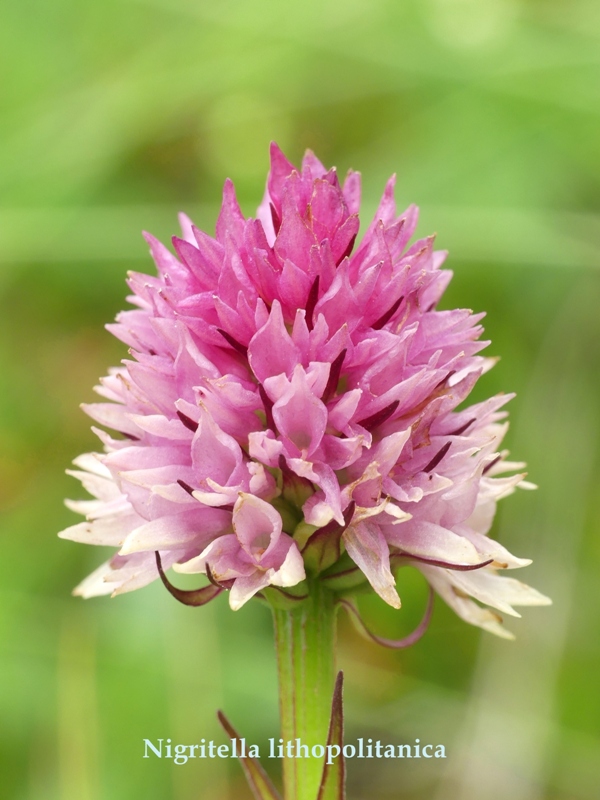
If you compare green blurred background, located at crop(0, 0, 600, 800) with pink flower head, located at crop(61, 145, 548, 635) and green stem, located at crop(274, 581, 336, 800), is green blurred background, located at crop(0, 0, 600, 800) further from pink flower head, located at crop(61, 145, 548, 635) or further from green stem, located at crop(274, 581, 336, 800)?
pink flower head, located at crop(61, 145, 548, 635)

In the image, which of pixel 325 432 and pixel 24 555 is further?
pixel 24 555

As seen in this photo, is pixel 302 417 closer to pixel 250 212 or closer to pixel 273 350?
pixel 273 350

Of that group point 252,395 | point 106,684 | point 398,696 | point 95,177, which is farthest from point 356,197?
point 95,177

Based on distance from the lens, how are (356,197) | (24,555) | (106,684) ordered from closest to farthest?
(356,197) < (106,684) < (24,555)

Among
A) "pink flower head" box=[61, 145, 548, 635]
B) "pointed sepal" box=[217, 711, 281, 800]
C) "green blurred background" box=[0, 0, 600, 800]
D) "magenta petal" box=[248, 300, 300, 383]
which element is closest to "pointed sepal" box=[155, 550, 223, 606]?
"pink flower head" box=[61, 145, 548, 635]

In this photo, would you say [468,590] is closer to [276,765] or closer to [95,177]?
[276,765]

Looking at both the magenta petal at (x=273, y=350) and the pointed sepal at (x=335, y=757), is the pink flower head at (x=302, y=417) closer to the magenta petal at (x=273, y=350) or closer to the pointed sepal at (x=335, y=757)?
the magenta petal at (x=273, y=350)
